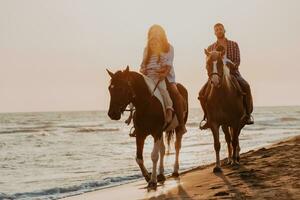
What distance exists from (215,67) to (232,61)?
237 cm

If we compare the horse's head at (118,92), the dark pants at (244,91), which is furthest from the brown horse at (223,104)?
the horse's head at (118,92)

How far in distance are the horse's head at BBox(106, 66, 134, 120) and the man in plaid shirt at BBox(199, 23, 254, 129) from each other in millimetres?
3159

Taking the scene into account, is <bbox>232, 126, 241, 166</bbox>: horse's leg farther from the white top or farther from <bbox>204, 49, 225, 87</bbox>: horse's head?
the white top

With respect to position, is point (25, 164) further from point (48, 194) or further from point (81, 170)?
point (48, 194)

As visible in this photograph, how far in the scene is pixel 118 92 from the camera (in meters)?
8.62

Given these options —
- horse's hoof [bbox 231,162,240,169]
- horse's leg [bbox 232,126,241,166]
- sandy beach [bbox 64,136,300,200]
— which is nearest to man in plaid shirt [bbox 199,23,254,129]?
horse's leg [bbox 232,126,241,166]

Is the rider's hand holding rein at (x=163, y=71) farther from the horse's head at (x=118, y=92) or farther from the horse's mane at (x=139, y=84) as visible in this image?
the horse's head at (x=118, y=92)

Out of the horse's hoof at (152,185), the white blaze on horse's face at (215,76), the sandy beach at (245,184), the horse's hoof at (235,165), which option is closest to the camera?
the sandy beach at (245,184)

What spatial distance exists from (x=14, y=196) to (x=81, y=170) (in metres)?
5.12

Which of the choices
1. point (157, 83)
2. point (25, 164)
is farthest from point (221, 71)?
point (25, 164)

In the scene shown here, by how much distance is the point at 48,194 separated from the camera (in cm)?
1282

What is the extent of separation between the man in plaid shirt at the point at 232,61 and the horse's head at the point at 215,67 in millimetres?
1180

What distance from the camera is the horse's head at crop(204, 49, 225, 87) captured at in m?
10.2

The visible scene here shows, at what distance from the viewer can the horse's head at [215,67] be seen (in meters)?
10.2
